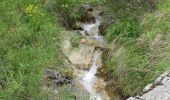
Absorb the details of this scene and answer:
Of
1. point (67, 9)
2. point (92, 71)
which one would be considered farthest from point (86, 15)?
point (92, 71)

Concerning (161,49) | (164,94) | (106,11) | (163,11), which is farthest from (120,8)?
(164,94)

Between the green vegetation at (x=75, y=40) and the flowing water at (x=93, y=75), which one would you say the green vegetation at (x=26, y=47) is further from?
the flowing water at (x=93, y=75)

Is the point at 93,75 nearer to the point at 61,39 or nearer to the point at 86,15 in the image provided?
the point at 61,39

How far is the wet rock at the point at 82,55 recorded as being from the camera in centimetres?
764

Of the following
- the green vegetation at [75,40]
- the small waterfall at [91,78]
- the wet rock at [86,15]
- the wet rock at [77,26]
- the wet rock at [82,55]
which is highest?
the wet rock at [86,15]

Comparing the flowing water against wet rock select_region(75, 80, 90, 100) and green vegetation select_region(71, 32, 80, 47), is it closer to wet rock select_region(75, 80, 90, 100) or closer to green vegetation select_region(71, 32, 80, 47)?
wet rock select_region(75, 80, 90, 100)

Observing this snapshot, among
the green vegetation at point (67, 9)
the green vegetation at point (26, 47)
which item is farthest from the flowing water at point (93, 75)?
the green vegetation at point (26, 47)

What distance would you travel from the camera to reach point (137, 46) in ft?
23.5

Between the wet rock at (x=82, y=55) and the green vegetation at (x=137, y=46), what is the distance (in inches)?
13.2

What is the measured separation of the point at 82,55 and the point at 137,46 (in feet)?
3.70

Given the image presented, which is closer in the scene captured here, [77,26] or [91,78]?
[91,78]

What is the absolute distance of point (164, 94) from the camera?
489 cm

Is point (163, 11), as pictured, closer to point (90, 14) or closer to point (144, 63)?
point (144, 63)

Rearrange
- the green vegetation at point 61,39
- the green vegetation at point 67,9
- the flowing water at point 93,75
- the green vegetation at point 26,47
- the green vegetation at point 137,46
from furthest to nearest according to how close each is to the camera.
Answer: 1. the green vegetation at point 67,9
2. the flowing water at point 93,75
3. the green vegetation at point 137,46
4. the green vegetation at point 61,39
5. the green vegetation at point 26,47
